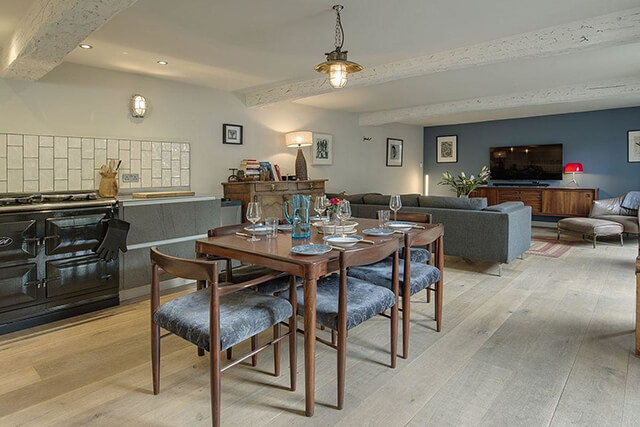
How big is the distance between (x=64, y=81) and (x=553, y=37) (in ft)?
14.5

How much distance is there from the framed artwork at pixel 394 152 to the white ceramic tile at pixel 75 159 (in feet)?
19.7

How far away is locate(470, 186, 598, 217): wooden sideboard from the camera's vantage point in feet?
24.1

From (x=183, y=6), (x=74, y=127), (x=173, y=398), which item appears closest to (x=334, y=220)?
(x=173, y=398)

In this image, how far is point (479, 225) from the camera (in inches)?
172

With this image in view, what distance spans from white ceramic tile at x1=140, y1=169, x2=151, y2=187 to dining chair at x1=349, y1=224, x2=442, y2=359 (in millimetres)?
2911

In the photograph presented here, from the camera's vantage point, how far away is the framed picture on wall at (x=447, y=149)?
30.8ft

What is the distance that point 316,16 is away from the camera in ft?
9.37

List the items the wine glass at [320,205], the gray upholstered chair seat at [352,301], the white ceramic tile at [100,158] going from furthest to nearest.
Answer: the white ceramic tile at [100,158]
the wine glass at [320,205]
the gray upholstered chair seat at [352,301]

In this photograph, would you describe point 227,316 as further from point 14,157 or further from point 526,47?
point 526,47

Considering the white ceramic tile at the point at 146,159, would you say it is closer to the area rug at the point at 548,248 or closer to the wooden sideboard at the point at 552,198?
the area rug at the point at 548,248

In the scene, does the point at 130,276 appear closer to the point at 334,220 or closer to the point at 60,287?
the point at 60,287

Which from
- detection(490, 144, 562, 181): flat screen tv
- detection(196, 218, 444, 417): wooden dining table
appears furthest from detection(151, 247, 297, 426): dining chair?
detection(490, 144, 562, 181): flat screen tv

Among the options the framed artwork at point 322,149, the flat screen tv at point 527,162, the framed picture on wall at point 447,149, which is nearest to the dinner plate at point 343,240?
the framed artwork at point 322,149

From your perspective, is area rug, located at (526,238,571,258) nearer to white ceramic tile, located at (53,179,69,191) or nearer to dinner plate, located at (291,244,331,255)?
dinner plate, located at (291,244,331,255)
